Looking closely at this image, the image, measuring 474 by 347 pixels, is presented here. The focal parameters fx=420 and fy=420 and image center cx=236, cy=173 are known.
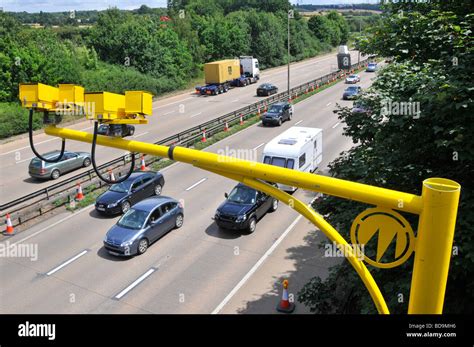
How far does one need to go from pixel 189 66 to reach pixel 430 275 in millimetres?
57184

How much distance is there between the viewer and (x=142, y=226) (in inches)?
629

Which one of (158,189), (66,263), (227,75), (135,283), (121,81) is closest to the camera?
(135,283)

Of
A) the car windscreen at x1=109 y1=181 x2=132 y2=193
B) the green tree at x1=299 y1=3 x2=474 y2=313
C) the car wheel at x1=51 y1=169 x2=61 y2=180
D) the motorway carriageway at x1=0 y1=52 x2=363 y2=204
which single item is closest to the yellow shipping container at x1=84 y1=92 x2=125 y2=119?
the green tree at x1=299 y1=3 x2=474 y2=313

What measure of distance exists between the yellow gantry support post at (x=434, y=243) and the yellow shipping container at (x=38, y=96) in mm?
3326

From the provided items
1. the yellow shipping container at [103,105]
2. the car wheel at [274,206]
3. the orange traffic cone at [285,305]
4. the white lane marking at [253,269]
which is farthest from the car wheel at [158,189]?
the yellow shipping container at [103,105]

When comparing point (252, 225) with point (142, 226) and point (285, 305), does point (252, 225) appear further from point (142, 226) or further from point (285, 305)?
point (285, 305)

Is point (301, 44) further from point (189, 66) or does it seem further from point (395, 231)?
point (395, 231)

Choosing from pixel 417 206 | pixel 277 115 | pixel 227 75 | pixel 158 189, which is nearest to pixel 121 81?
pixel 227 75

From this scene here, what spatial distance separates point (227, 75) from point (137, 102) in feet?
157

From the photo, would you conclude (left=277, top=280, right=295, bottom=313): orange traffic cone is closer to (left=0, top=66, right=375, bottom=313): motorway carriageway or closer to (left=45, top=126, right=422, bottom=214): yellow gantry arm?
(left=0, top=66, right=375, bottom=313): motorway carriageway

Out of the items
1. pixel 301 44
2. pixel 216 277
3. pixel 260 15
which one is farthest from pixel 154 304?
pixel 301 44

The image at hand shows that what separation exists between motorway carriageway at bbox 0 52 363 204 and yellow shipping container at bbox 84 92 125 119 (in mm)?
20586

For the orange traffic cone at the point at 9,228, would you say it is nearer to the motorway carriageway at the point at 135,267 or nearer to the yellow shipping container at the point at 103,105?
the motorway carriageway at the point at 135,267

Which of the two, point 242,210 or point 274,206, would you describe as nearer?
point 242,210
